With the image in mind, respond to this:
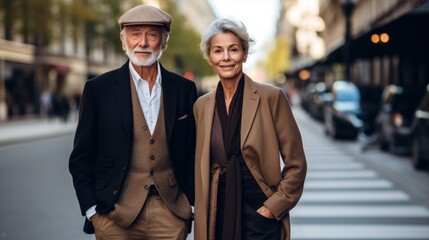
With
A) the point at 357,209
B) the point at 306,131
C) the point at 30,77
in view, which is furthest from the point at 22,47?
the point at 357,209

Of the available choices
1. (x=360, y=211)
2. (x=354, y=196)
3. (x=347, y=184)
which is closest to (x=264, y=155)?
(x=360, y=211)

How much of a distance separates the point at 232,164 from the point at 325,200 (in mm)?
6555

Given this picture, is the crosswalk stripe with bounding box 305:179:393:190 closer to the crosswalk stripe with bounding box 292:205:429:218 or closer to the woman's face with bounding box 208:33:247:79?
the crosswalk stripe with bounding box 292:205:429:218

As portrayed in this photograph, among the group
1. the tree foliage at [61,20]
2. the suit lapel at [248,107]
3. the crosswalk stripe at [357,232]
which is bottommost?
the crosswalk stripe at [357,232]

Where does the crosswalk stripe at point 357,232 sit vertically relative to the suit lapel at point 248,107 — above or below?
below

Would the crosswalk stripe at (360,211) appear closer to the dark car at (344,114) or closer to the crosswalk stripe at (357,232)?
the crosswalk stripe at (357,232)

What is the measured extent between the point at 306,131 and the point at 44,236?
1989 centimetres

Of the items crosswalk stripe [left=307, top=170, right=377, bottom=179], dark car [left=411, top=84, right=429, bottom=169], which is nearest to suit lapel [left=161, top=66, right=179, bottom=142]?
crosswalk stripe [left=307, top=170, right=377, bottom=179]

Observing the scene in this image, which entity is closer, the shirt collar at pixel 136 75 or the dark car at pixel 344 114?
the shirt collar at pixel 136 75

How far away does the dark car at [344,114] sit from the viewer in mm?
20812

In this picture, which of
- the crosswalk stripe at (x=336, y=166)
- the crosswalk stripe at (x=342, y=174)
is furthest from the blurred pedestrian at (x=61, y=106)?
the crosswalk stripe at (x=342, y=174)

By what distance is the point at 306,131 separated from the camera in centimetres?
2623

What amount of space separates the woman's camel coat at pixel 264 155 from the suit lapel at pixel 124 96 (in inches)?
15.7

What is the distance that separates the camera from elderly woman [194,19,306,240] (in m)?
3.53
